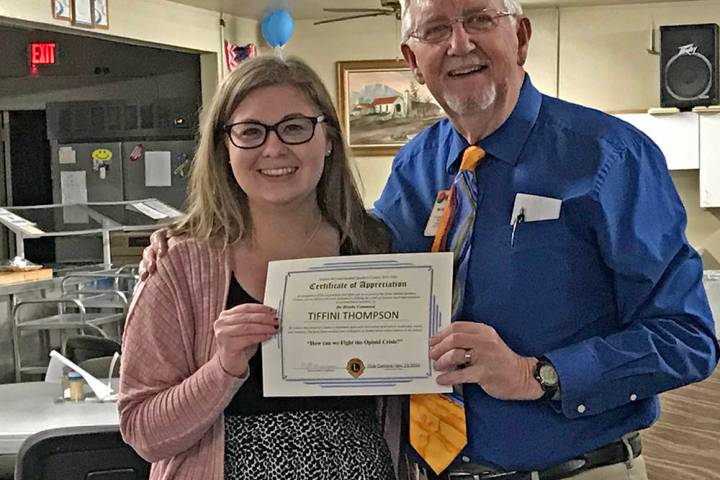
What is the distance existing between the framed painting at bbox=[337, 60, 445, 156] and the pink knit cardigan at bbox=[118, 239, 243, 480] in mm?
7019

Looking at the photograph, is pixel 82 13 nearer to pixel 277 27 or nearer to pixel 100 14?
pixel 100 14

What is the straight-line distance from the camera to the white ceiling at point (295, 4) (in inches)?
301

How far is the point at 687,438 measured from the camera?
20.7 ft

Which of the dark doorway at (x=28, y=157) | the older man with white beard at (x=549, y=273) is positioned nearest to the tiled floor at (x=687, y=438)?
the older man with white beard at (x=549, y=273)

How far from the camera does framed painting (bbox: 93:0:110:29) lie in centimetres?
628

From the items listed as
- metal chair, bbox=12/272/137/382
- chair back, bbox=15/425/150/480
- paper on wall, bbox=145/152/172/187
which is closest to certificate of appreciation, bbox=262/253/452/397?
chair back, bbox=15/425/150/480

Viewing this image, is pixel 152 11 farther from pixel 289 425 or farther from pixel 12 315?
pixel 289 425

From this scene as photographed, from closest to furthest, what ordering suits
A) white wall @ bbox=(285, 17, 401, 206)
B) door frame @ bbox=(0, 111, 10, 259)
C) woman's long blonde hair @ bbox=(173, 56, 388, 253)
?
woman's long blonde hair @ bbox=(173, 56, 388, 253) → white wall @ bbox=(285, 17, 401, 206) → door frame @ bbox=(0, 111, 10, 259)

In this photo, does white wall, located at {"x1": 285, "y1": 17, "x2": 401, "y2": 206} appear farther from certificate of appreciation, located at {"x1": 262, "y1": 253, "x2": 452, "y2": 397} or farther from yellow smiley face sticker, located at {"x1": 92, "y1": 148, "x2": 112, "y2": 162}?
certificate of appreciation, located at {"x1": 262, "y1": 253, "x2": 452, "y2": 397}

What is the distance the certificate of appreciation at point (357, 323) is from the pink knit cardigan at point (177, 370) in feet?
0.35

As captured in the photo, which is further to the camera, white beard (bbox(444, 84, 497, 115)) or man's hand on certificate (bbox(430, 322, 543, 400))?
white beard (bbox(444, 84, 497, 115))

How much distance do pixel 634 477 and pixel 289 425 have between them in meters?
0.62

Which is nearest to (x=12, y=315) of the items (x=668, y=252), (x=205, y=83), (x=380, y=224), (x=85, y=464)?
(x=205, y=83)

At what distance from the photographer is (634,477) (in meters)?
1.75
